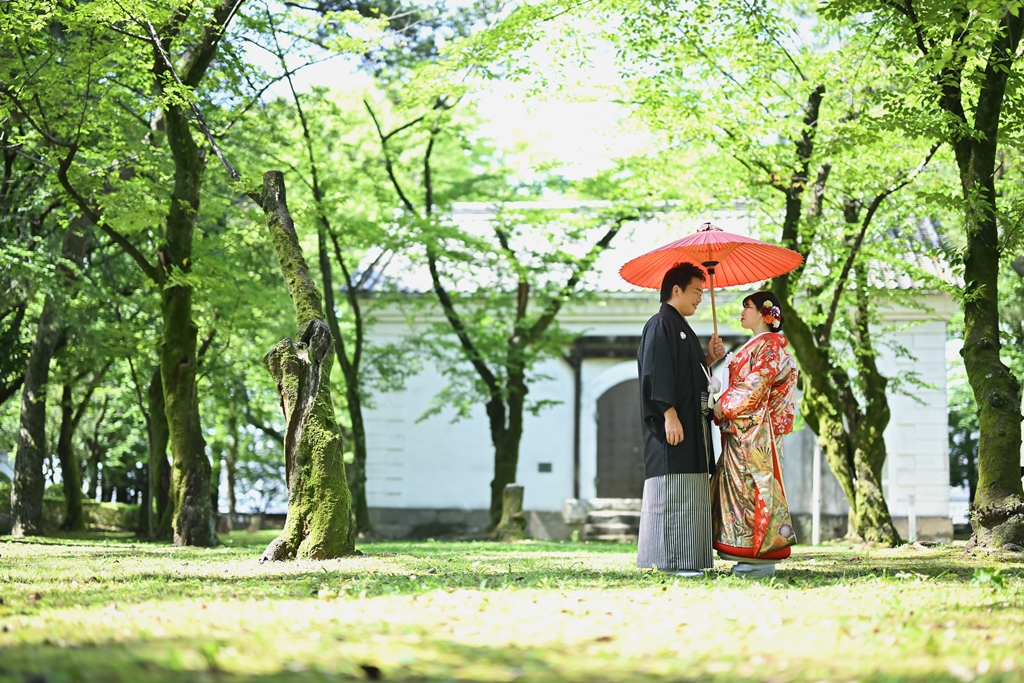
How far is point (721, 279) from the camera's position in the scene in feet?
26.2

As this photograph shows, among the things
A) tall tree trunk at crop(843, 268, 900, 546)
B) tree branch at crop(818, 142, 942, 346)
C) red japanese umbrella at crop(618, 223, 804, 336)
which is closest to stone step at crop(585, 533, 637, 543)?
tall tree trunk at crop(843, 268, 900, 546)

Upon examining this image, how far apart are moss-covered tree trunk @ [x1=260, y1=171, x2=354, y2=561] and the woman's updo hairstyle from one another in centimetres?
366

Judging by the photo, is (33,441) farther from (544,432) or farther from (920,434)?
(920,434)

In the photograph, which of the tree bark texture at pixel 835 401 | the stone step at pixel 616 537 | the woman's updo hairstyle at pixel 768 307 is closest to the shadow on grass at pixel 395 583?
the woman's updo hairstyle at pixel 768 307

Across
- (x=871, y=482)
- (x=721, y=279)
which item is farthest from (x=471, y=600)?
(x=871, y=482)

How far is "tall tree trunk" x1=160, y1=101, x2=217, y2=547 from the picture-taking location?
11945 millimetres

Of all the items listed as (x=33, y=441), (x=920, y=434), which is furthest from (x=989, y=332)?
(x=33, y=441)

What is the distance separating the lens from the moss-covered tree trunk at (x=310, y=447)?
27.1 ft

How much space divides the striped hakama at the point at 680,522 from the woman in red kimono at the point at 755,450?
198mm

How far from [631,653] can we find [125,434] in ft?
88.3

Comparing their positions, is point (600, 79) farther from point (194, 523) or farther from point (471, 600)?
point (471, 600)

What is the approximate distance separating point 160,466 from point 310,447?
808 centimetres

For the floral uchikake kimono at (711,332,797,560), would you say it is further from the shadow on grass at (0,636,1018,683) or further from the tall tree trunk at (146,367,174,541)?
→ the tall tree trunk at (146,367,174,541)

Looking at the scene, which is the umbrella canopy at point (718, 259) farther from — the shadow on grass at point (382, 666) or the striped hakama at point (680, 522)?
the shadow on grass at point (382, 666)
